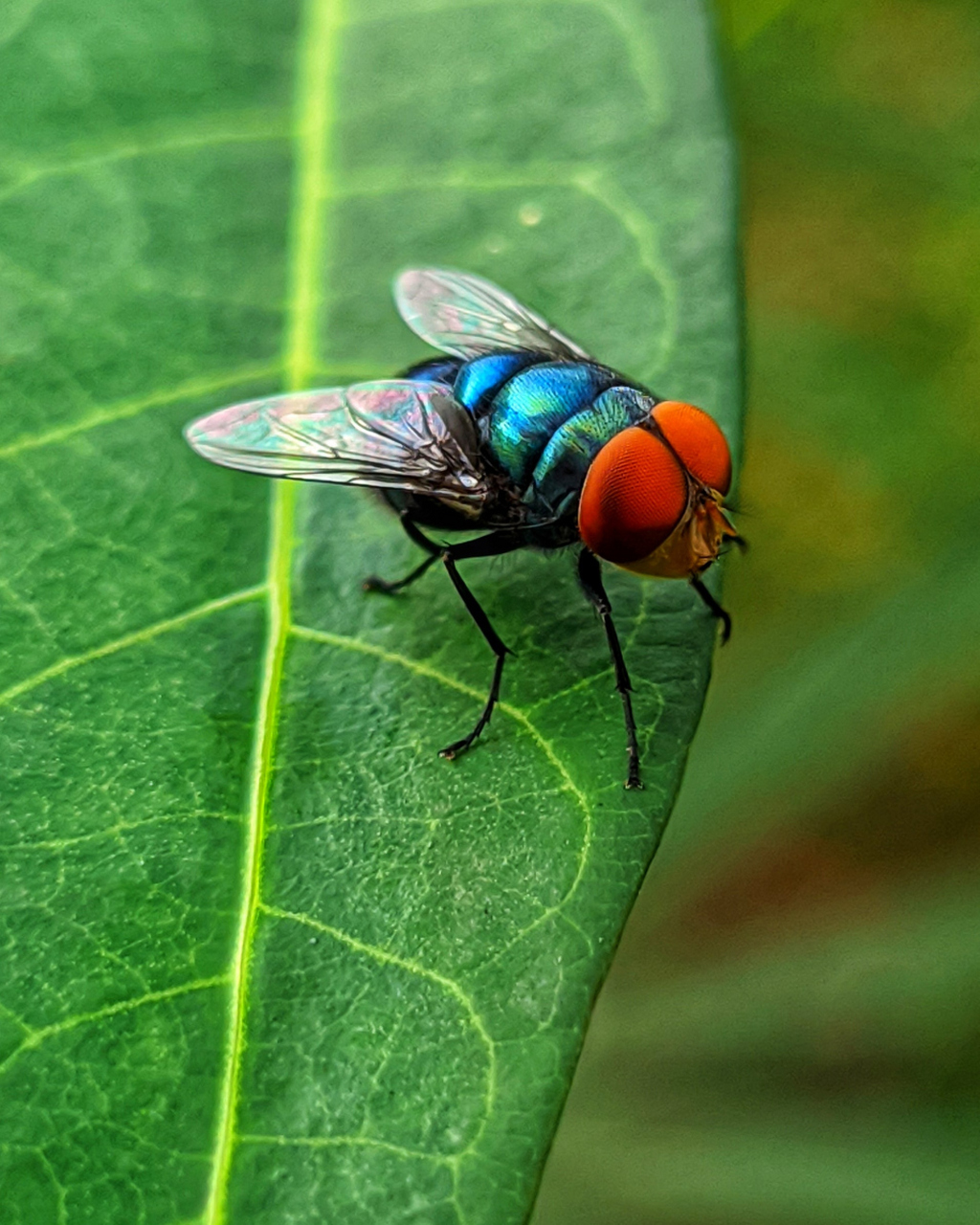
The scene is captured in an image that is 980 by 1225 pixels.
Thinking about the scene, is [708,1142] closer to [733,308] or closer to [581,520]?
[581,520]

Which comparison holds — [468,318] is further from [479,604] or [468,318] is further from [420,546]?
[479,604]

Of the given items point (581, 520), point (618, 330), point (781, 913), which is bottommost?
point (781, 913)

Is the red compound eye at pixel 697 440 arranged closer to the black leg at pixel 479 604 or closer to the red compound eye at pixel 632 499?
the red compound eye at pixel 632 499

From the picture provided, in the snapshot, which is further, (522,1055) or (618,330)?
(618,330)

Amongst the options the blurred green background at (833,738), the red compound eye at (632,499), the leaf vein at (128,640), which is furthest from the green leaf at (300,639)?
the blurred green background at (833,738)

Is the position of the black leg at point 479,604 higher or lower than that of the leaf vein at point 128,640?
lower

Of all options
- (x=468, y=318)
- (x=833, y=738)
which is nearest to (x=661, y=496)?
(x=468, y=318)

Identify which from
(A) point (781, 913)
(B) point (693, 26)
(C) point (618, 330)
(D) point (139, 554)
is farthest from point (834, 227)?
(D) point (139, 554)
